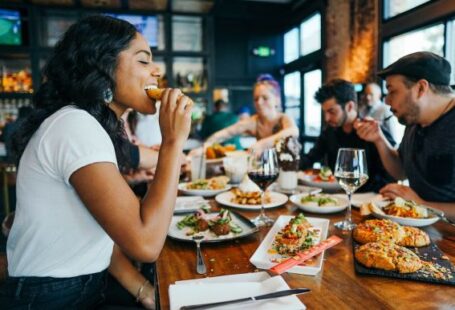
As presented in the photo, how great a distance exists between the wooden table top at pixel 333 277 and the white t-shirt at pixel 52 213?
0.26 metres

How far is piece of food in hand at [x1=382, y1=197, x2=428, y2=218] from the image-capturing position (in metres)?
1.22

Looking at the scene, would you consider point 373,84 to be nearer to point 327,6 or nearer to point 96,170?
point 327,6

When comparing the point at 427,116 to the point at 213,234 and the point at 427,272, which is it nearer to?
the point at 427,272

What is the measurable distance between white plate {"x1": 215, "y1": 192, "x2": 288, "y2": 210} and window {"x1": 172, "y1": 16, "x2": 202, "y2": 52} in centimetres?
498

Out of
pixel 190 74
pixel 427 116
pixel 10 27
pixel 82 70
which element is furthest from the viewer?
pixel 190 74

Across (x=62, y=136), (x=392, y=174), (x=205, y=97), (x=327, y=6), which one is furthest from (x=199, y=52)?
(x=62, y=136)

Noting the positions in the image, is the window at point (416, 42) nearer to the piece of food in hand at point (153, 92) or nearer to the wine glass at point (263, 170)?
the wine glass at point (263, 170)

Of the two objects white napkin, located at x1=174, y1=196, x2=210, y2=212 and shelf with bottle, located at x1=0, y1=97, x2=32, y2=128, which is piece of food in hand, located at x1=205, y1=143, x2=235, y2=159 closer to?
white napkin, located at x1=174, y1=196, x2=210, y2=212

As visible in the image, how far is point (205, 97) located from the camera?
6.38 m

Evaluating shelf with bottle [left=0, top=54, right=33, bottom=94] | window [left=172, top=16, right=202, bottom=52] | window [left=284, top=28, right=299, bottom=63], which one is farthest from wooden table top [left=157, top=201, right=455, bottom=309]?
window [left=284, top=28, right=299, bottom=63]

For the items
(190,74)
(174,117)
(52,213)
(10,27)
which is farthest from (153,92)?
(10,27)

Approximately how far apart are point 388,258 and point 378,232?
0.61 ft

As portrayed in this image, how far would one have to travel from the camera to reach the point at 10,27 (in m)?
5.35

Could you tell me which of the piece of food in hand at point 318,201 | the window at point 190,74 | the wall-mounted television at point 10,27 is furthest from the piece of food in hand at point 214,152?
the wall-mounted television at point 10,27
